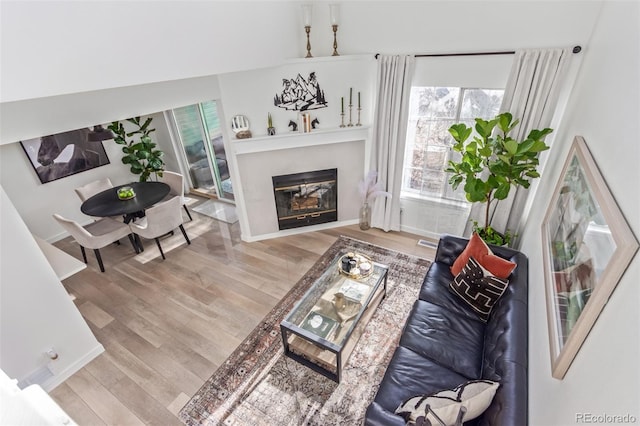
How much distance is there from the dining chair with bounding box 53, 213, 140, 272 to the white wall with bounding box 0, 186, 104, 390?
1.39 m

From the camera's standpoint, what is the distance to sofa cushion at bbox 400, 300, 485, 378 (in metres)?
2.26

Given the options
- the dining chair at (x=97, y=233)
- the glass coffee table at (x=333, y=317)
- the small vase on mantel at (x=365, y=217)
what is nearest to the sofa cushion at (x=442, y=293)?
the glass coffee table at (x=333, y=317)

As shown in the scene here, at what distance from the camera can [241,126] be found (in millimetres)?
3918

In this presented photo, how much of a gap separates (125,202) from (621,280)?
5.00 m

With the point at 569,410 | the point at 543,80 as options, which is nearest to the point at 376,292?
the point at 569,410

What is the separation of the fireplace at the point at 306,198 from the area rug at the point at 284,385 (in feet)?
5.21

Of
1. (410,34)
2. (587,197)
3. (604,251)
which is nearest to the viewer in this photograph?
(604,251)

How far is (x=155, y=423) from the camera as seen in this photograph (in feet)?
7.88

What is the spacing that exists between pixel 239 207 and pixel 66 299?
220 cm

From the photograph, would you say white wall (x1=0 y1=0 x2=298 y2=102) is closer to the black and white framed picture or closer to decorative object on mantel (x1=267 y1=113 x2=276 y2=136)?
decorative object on mantel (x1=267 y1=113 x2=276 y2=136)

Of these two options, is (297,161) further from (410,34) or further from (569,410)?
(569,410)

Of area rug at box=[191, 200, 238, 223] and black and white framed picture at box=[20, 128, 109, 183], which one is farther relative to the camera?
area rug at box=[191, 200, 238, 223]

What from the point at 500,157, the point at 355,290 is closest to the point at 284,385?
the point at 355,290

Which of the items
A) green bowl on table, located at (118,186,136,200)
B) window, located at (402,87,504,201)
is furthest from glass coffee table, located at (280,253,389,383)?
green bowl on table, located at (118,186,136,200)
